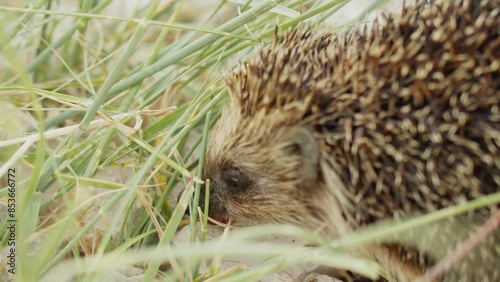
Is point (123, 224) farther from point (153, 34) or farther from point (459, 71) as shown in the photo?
point (153, 34)


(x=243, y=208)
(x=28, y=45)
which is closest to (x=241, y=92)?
(x=243, y=208)

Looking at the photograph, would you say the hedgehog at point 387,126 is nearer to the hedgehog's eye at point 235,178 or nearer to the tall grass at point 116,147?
→ the hedgehog's eye at point 235,178

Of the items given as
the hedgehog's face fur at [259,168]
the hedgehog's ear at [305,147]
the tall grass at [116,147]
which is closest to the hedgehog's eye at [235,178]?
the hedgehog's face fur at [259,168]

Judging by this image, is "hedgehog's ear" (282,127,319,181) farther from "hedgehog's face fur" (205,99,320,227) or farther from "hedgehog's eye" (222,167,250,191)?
"hedgehog's eye" (222,167,250,191)

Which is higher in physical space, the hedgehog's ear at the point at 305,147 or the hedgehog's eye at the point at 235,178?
the hedgehog's ear at the point at 305,147

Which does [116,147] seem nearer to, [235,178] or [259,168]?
[235,178]

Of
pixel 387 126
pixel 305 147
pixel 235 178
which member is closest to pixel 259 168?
pixel 235 178

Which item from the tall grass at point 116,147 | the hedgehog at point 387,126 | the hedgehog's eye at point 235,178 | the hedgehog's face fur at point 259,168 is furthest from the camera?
the hedgehog's eye at point 235,178
